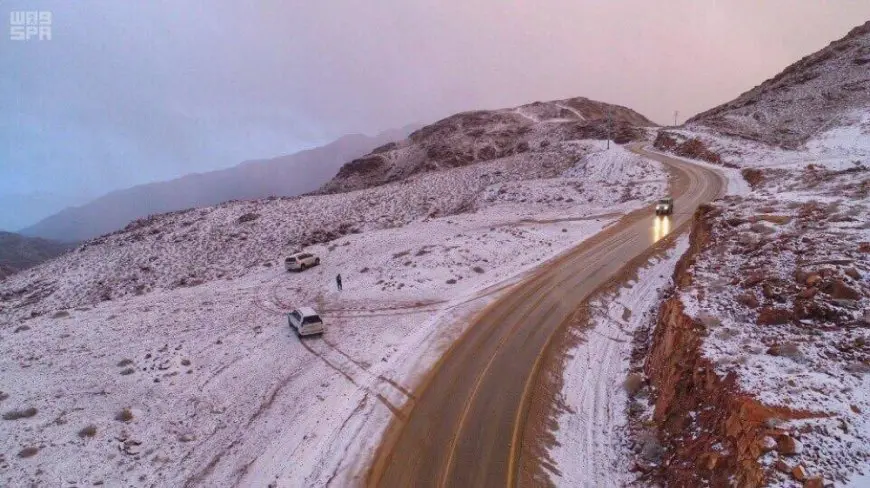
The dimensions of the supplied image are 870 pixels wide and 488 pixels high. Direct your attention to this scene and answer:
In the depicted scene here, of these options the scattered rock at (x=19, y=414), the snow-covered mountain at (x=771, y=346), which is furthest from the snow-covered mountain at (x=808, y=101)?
the scattered rock at (x=19, y=414)

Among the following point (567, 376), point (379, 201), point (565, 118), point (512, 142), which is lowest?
point (567, 376)

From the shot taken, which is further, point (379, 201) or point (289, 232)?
point (379, 201)

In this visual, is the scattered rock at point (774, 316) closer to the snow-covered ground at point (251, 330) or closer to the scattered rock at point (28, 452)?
the snow-covered ground at point (251, 330)

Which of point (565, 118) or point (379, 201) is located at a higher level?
point (565, 118)

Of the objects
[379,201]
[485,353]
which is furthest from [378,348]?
[379,201]

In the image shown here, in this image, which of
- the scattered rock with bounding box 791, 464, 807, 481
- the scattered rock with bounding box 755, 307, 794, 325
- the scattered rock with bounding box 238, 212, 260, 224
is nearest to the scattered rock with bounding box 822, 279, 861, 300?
the scattered rock with bounding box 755, 307, 794, 325

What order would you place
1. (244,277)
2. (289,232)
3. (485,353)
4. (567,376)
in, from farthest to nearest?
(289,232) < (244,277) < (485,353) < (567,376)

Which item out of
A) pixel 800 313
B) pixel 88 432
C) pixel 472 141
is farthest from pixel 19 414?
pixel 472 141

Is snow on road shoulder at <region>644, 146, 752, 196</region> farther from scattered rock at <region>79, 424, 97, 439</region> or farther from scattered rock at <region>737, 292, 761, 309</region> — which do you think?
scattered rock at <region>79, 424, 97, 439</region>

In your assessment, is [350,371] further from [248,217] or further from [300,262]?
[248,217]

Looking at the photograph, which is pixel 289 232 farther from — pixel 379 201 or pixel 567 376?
pixel 567 376
